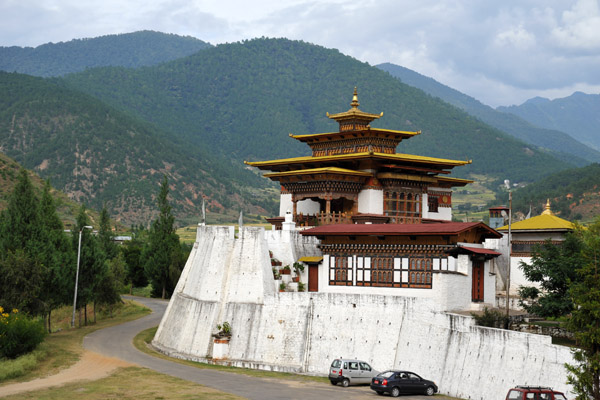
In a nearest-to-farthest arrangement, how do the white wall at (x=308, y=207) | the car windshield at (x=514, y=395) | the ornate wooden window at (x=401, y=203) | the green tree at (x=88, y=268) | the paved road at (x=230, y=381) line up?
the car windshield at (x=514, y=395), the paved road at (x=230, y=381), the ornate wooden window at (x=401, y=203), the white wall at (x=308, y=207), the green tree at (x=88, y=268)

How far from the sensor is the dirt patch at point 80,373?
40.8 m

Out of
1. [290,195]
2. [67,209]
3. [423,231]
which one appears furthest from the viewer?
[67,209]

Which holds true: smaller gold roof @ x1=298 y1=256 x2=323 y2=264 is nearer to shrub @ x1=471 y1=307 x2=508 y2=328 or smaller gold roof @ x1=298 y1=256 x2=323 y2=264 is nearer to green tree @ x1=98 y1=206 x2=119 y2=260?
shrub @ x1=471 y1=307 x2=508 y2=328

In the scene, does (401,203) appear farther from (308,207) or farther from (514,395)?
(514,395)

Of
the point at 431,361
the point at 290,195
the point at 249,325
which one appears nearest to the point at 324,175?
the point at 290,195

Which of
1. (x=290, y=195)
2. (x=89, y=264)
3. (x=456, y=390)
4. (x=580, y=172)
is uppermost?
(x=580, y=172)

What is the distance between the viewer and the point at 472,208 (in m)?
195

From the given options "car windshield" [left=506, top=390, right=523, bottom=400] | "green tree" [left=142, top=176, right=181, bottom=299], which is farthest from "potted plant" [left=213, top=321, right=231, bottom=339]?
"green tree" [left=142, top=176, right=181, bottom=299]

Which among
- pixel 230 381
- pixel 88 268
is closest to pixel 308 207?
pixel 88 268

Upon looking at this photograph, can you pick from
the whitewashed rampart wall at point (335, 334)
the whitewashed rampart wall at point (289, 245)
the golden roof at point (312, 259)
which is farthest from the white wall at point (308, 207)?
the golden roof at point (312, 259)

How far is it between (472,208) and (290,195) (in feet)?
462

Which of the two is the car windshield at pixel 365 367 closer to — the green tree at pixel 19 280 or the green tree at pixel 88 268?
the green tree at pixel 19 280

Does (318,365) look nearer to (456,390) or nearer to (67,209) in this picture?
(456,390)

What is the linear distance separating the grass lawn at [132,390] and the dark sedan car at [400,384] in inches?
257
